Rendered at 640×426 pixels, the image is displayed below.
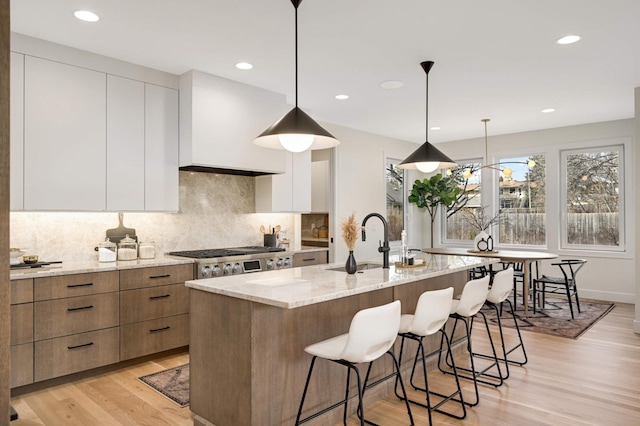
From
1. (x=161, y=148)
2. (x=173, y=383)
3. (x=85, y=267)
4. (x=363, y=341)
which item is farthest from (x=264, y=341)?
(x=161, y=148)

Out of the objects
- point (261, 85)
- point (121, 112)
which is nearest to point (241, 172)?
point (261, 85)

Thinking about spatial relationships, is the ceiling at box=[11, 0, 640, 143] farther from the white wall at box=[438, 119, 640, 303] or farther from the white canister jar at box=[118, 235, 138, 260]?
the white canister jar at box=[118, 235, 138, 260]

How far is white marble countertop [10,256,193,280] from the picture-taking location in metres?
3.06

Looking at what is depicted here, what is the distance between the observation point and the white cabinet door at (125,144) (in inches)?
146

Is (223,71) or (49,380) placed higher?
(223,71)

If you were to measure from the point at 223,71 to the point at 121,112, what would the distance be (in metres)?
0.98

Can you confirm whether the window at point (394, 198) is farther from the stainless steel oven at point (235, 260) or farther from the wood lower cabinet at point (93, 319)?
the wood lower cabinet at point (93, 319)

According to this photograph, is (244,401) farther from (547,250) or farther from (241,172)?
(547,250)

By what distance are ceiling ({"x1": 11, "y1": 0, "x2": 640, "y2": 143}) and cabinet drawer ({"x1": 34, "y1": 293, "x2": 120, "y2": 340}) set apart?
6.60 feet

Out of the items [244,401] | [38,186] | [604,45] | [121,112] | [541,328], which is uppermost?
[604,45]

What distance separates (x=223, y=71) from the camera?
13.1ft

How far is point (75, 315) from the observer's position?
127 inches

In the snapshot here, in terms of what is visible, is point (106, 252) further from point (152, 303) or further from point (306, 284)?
point (306, 284)

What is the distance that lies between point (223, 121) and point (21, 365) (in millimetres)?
2575
